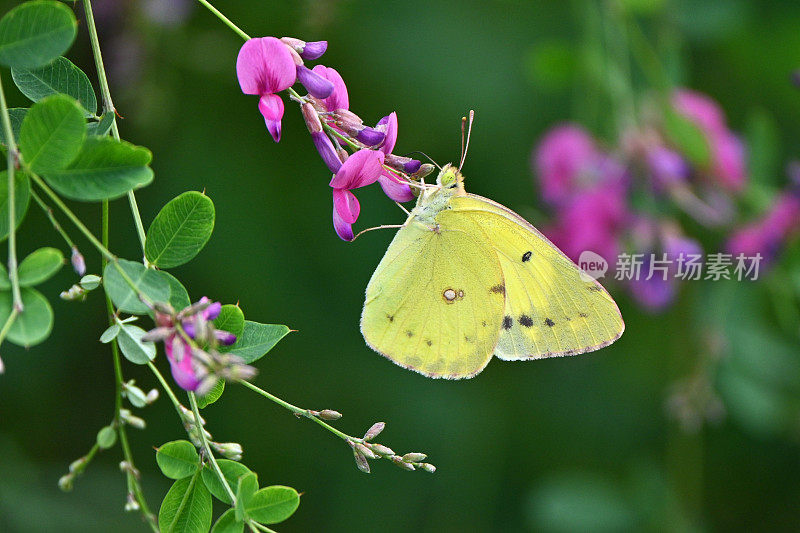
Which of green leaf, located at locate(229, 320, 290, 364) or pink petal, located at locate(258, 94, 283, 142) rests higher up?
pink petal, located at locate(258, 94, 283, 142)

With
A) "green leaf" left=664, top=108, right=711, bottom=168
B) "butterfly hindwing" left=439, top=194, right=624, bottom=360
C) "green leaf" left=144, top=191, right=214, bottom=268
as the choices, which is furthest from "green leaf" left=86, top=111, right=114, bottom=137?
"green leaf" left=664, top=108, right=711, bottom=168

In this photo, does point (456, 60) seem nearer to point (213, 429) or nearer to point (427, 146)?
point (427, 146)

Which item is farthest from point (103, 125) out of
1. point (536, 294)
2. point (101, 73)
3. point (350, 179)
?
point (536, 294)

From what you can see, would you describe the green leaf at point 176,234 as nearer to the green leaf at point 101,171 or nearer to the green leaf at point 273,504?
the green leaf at point 101,171

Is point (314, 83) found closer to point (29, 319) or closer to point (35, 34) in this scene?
point (35, 34)

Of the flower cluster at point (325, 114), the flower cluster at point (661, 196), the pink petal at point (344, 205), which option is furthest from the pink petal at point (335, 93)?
the flower cluster at point (661, 196)

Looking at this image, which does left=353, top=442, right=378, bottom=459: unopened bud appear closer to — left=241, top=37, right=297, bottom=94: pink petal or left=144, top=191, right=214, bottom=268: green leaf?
left=144, top=191, right=214, bottom=268: green leaf
